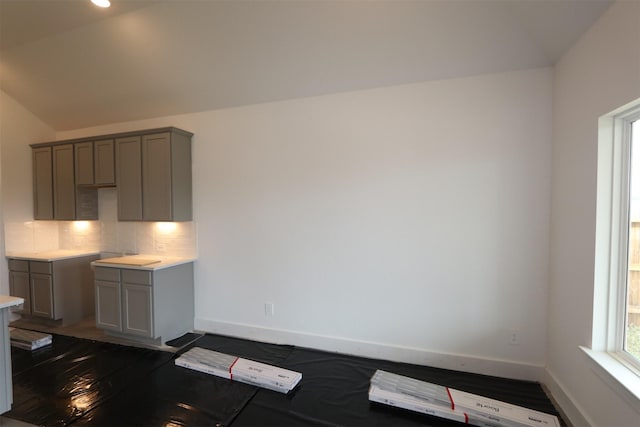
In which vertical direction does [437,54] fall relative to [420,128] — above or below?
above

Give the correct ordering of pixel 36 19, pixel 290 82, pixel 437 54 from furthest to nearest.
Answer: pixel 290 82, pixel 36 19, pixel 437 54

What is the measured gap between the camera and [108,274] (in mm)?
3121

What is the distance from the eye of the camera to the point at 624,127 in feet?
5.57

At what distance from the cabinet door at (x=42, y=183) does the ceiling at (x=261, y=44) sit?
0.93 metres

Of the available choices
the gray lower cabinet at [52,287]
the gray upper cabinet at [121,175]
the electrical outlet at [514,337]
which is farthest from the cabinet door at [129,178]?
the electrical outlet at [514,337]

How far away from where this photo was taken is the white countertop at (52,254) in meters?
3.41

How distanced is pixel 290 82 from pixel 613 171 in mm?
2529

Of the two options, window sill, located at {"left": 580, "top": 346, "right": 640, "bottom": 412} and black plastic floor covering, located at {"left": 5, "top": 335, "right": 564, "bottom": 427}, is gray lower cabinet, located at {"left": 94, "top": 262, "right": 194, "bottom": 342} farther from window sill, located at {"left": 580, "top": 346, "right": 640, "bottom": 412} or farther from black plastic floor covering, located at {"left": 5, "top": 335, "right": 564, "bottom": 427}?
window sill, located at {"left": 580, "top": 346, "right": 640, "bottom": 412}

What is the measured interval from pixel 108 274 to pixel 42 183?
1.90 m

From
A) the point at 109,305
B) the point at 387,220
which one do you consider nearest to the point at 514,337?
the point at 387,220

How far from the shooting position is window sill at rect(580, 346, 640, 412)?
1392 mm

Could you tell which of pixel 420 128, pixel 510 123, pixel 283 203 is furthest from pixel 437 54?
pixel 283 203

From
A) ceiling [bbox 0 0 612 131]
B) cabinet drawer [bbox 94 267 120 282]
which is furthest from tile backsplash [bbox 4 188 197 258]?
ceiling [bbox 0 0 612 131]

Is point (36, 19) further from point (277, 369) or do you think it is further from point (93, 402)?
point (277, 369)
